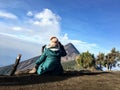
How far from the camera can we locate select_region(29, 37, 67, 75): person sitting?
21750 millimetres

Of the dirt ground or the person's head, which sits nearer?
the dirt ground

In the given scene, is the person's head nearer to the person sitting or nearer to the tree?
the person sitting

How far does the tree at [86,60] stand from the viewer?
349ft

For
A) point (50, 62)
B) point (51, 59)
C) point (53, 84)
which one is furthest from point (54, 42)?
point (53, 84)

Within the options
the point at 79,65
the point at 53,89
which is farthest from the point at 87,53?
the point at 53,89

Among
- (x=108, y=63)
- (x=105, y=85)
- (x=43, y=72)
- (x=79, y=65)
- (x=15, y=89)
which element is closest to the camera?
(x=15, y=89)

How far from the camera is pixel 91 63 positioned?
106188 mm

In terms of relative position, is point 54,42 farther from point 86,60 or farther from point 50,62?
point 86,60

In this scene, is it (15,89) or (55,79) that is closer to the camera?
(15,89)

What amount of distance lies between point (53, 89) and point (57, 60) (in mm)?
6673

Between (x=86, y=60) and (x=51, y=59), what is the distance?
8545 cm

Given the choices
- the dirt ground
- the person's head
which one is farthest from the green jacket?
the dirt ground

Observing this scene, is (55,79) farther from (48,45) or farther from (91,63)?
(91,63)

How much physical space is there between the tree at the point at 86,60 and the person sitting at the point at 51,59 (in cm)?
8430
